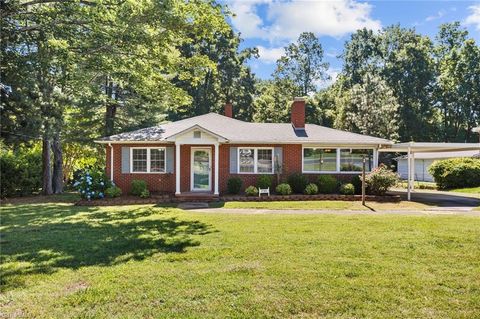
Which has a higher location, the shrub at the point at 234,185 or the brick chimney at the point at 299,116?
the brick chimney at the point at 299,116

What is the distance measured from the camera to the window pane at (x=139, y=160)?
58.9 feet

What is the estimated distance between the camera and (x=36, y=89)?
46.0 feet

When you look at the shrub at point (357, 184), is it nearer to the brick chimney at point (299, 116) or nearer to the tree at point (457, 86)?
the brick chimney at point (299, 116)

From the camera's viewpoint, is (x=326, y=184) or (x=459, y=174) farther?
(x=459, y=174)

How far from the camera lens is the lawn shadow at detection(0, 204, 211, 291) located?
6.20m

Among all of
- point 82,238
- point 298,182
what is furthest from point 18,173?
point 298,182

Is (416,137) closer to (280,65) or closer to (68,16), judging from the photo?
(280,65)

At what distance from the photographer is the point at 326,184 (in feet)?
56.4

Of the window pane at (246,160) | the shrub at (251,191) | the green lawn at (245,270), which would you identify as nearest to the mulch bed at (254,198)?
the shrub at (251,191)

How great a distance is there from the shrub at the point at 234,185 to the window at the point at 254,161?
91 centimetres

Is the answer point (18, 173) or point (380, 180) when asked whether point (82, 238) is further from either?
point (18, 173)

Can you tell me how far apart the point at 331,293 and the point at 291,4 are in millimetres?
12652

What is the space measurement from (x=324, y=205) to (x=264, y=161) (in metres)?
4.61

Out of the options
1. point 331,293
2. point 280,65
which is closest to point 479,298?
point 331,293
